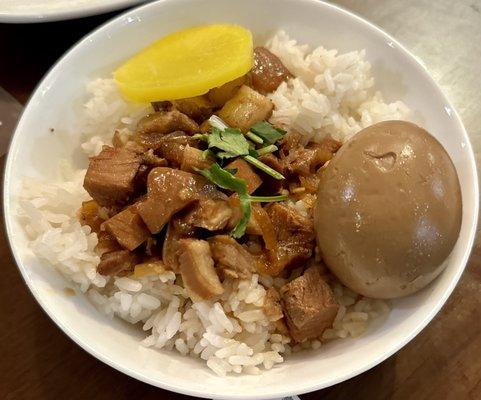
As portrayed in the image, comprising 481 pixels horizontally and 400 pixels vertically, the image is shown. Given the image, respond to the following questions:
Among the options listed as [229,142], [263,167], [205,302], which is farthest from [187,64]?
[205,302]

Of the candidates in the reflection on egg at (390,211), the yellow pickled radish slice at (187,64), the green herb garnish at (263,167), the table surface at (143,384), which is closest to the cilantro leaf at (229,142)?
the green herb garnish at (263,167)

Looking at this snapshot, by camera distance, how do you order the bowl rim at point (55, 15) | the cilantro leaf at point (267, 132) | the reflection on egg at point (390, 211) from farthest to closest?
the bowl rim at point (55, 15)
the cilantro leaf at point (267, 132)
the reflection on egg at point (390, 211)

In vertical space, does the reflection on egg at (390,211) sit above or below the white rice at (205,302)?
above

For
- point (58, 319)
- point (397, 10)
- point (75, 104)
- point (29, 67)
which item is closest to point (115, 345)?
point (58, 319)

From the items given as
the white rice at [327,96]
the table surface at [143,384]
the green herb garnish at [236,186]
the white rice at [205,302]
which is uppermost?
the white rice at [327,96]

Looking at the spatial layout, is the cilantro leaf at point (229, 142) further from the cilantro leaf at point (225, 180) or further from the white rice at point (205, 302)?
the white rice at point (205, 302)

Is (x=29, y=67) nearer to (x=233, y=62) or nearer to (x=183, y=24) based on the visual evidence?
(x=183, y=24)
